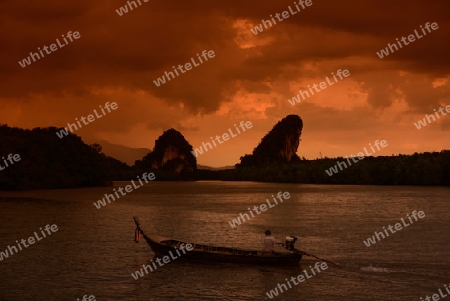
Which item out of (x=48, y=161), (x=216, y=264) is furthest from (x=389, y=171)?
(x=216, y=264)

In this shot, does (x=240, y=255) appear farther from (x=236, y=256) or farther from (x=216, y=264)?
(x=216, y=264)

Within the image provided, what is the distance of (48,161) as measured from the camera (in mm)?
130125

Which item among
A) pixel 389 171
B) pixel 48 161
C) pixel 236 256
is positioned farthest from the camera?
pixel 389 171

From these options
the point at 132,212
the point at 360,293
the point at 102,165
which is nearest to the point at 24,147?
the point at 102,165

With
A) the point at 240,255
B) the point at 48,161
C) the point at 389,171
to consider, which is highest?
the point at 48,161

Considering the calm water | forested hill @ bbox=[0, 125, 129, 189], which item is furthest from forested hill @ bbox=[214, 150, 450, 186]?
the calm water

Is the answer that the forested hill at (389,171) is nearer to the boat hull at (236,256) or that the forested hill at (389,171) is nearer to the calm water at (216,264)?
the calm water at (216,264)

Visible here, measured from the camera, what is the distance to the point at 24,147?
404ft

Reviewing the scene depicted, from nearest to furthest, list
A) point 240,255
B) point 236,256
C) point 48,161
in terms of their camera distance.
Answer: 1. point 240,255
2. point 236,256
3. point 48,161

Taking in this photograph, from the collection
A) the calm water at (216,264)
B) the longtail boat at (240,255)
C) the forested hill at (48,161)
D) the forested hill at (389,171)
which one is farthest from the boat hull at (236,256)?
the forested hill at (389,171)

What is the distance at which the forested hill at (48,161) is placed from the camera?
120 m

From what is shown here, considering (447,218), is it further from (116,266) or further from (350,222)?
(116,266)

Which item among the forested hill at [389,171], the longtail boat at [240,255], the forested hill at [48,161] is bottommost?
the forested hill at [389,171]

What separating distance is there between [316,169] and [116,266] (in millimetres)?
166432
